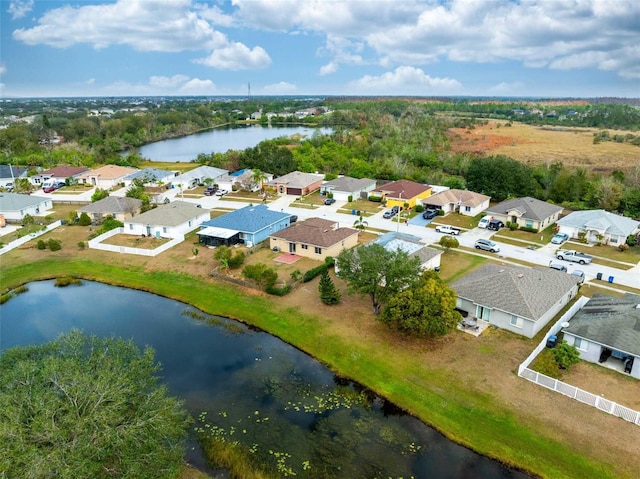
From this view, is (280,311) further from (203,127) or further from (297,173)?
(203,127)

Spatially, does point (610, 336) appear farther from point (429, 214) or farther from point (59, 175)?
point (59, 175)

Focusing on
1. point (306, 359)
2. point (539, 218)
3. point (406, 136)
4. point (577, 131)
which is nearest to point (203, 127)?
point (406, 136)

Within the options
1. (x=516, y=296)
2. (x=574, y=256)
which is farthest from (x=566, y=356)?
(x=574, y=256)

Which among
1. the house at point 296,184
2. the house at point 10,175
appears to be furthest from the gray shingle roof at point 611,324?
the house at point 10,175

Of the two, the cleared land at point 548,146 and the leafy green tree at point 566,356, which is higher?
the cleared land at point 548,146

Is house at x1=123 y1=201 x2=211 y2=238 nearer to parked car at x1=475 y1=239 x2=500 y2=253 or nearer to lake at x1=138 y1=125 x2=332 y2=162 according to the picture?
parked car at x1=475 y1=239 x2=500 y2=253

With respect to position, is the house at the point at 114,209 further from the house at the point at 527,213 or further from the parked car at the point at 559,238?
the parked car at the point at 559,238
